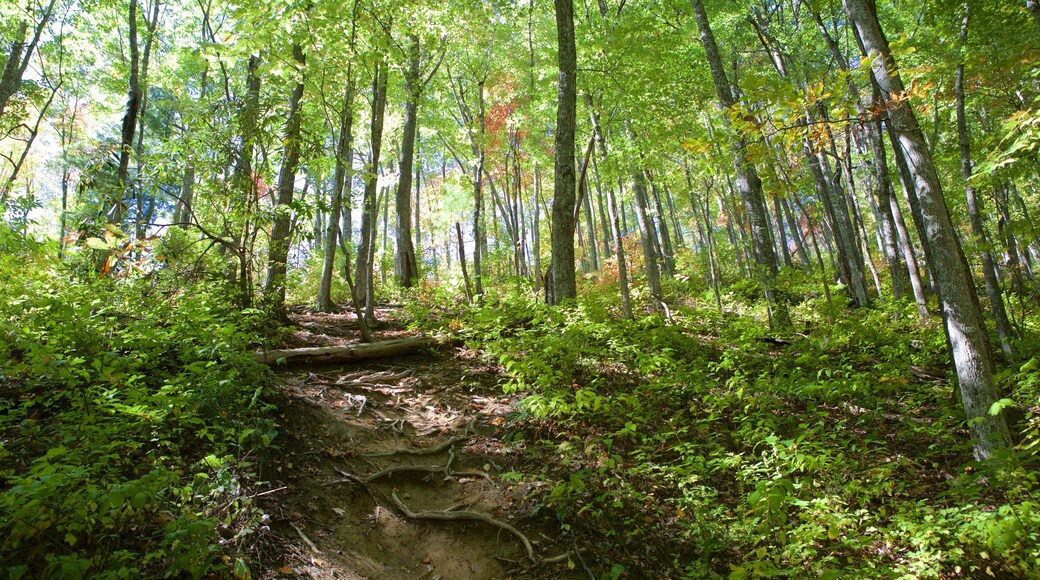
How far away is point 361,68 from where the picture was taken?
671 centimetres

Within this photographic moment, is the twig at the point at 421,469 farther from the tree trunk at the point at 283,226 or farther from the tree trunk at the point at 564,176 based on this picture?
the tree trunk at the point at 564,176

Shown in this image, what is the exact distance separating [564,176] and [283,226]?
15.9 ft

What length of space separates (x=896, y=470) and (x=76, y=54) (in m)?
20.6

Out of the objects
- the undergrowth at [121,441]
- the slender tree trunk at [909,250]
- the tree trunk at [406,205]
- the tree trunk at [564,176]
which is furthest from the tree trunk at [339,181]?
the slender tree trunk at [909,250]

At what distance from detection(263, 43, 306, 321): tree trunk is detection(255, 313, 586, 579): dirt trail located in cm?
184

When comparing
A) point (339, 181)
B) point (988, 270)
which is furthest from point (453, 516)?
point (988, 270)

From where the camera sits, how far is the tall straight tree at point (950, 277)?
→ 3744 millimetres

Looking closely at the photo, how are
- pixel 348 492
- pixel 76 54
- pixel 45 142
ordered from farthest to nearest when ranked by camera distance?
pixel 45 142, pixel 76 54, pixel 348 492

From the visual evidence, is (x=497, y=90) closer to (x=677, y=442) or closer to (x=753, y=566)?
(x=677, y=442)

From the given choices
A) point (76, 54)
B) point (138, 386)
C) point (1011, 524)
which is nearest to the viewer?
point (1011, 524)

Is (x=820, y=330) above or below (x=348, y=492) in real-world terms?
above

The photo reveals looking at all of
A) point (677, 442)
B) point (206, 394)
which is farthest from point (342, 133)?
point (677, 442)

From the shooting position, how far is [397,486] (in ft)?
14.3

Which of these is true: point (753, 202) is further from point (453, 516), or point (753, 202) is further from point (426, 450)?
point (453, 516)
